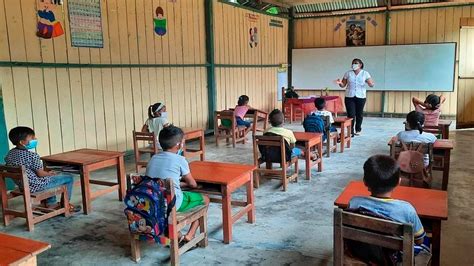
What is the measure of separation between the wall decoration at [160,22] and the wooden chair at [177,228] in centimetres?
498

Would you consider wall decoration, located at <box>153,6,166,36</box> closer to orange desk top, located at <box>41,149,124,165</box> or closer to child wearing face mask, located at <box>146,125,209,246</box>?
orange desk top, located at <box>41,149,124,165</box>

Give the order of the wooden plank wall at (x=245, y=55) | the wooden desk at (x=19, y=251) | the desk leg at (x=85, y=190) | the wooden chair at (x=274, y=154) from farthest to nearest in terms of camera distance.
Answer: the wooden plank wall at (x=245, y=55) → the wooden chair at (x=274, y=154) → the desk leg at (x=85, y=190) → the wooden desk at (x=19, y=251)

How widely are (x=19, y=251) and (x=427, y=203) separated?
7.09 feet

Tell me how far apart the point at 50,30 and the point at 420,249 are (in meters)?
5.28

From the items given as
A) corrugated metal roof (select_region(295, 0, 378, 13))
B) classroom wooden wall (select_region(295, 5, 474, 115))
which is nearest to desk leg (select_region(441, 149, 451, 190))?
classroom wooden wall (select_region(295, 5, 474, 115))

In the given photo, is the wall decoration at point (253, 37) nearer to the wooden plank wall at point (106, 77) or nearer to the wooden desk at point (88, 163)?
the wooden plank wall at point (106, 77)

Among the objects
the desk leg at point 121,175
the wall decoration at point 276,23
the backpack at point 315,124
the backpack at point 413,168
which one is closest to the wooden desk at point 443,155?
the backpack at point 413,168

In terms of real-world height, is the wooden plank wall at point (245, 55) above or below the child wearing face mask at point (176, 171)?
above

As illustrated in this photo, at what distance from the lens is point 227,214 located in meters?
3.34

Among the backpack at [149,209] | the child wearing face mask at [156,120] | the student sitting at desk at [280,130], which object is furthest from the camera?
the child wearing face mask at [156,120]

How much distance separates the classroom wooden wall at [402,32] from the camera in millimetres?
10750

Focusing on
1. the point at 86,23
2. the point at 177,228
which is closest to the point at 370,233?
the point at 177,228

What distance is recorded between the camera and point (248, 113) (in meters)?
8.05

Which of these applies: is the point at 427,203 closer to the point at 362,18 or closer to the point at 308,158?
the point at 308,158
